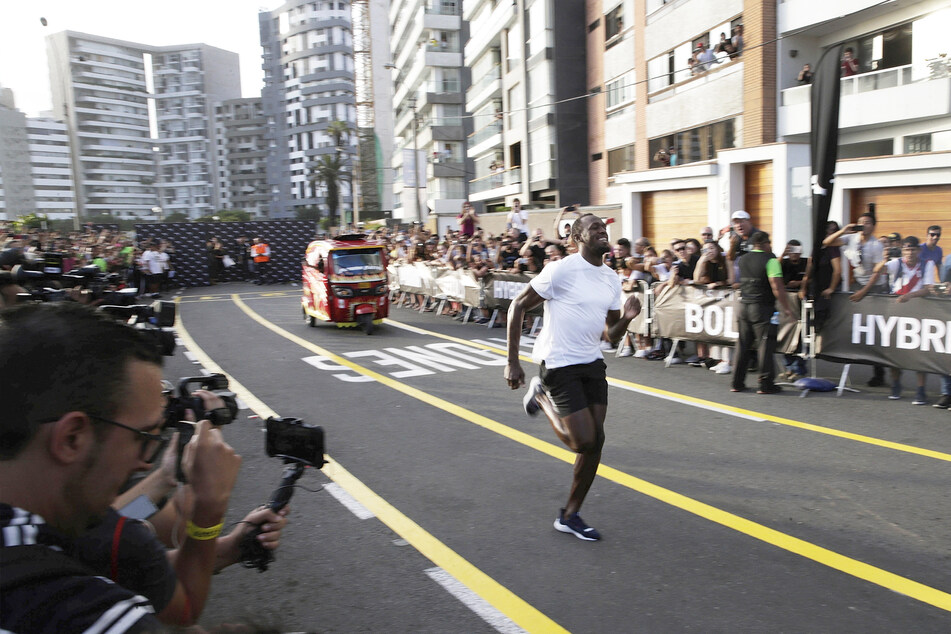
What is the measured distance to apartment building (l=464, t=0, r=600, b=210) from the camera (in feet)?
125

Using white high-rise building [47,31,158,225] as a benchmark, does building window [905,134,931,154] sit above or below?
below

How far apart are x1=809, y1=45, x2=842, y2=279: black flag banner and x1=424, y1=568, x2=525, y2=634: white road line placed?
8063mm

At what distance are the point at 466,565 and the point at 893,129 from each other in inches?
818

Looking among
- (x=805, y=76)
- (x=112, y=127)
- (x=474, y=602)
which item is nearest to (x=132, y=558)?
(x=474, y=602)

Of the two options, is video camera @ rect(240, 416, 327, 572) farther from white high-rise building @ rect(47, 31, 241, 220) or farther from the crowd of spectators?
white high-rise building @ rect(47, 31, 241, 220)

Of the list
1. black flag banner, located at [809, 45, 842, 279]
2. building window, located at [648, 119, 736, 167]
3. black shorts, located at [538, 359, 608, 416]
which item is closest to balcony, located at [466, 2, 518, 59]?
building window, located at [648, 119, 736, 167]

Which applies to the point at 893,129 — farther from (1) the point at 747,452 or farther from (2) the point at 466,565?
(2) the point at 466,565

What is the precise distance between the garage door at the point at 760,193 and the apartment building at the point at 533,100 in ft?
45.7

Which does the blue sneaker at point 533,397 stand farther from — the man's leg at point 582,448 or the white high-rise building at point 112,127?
the white high-rise building at point 112,127

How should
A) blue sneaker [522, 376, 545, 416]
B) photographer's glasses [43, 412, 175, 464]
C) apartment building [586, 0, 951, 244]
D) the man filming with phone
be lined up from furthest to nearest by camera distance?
apartment building [586, 0, 951, 244] → the man filming with phone → blue sneaker [522, 376, 545, 416] → photographer's glasses [43, 412, 175, 464]

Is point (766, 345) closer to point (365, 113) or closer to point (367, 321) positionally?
point (367, 321)

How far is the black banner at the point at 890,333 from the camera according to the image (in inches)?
326

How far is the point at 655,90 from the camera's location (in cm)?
3022

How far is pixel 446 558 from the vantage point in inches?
186
